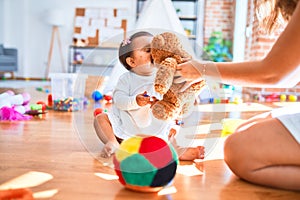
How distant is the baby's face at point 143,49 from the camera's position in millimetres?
864

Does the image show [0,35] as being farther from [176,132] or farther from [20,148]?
[176,132]

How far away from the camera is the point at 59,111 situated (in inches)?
78.9

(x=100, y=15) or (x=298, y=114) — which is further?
(x=100, y=15)

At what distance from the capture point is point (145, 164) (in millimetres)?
743

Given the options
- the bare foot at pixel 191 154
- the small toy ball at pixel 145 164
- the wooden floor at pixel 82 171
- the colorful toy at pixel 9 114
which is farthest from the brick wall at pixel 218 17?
the small toy ball at pixel 145 164

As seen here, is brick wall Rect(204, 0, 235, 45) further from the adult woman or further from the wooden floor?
the adult woman

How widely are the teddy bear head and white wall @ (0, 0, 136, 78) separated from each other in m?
4.70

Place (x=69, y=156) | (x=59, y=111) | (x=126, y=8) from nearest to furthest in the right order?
1. (x=69, y=156)
2. (x=59, y=111)
3. (x=126, y=8)

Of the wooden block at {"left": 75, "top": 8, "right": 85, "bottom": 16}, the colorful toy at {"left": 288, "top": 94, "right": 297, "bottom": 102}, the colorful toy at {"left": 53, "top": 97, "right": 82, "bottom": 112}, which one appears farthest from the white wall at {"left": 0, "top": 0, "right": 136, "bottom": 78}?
the colorful toy at {"left": 53, "top": 97, "right": 82, "bottom": 112}

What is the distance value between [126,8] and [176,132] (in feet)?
15.2

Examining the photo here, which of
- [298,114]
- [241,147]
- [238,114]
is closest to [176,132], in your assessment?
[241,147]

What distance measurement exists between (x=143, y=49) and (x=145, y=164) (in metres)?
0.28

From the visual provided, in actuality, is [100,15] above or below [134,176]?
above

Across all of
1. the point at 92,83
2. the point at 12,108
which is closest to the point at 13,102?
the point at 12,108
